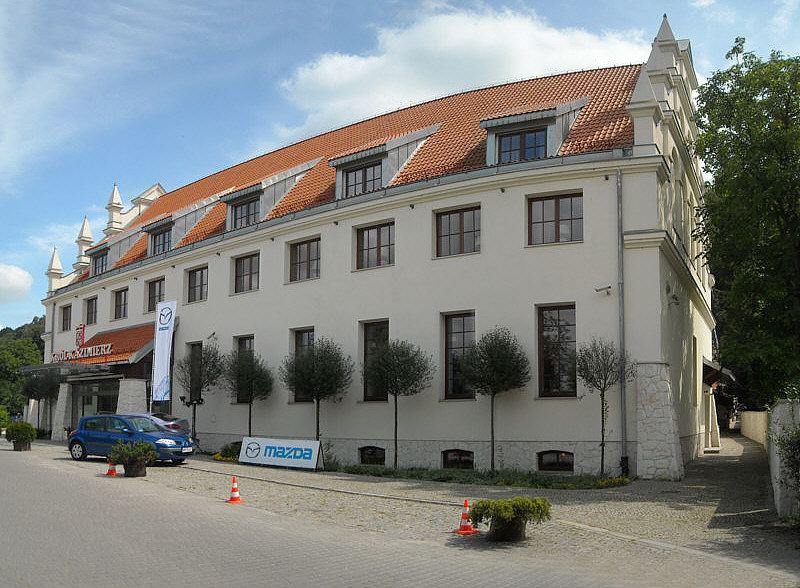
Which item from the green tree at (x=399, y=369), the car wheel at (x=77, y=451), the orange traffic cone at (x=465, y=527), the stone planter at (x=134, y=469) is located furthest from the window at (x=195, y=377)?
the orange traffic cone at (x=465, y=527)

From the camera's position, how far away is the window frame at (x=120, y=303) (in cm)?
3688

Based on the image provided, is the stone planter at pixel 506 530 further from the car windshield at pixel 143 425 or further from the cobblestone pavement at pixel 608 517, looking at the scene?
the car windshield at pixel 143 425

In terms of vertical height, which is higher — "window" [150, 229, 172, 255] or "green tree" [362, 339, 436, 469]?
"window" [150, 229, 172, 255]

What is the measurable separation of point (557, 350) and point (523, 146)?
20.4 ft

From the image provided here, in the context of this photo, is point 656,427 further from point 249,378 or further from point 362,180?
point 249,378

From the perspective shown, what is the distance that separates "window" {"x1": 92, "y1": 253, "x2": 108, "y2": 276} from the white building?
837cm

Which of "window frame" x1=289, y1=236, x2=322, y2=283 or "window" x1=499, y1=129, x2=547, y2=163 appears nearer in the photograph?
"window" x1=499, y1=129, x2=547, y2=163

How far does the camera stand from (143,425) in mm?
24297

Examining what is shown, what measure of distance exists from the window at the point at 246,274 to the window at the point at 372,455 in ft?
27.4

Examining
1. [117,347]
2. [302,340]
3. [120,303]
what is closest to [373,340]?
[302,340]

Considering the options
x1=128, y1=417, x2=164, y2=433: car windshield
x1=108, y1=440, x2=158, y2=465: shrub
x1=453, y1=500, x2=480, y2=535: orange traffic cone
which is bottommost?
x1=453, y1=500, x2=480, y2=535: orange traffic cone

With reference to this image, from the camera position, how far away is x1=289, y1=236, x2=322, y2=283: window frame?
2700 centimetres

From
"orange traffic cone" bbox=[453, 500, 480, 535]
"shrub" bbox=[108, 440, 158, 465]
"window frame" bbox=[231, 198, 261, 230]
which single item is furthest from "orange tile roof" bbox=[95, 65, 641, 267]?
"orange traffic cone" bbox=[453, 500, 480, 535]

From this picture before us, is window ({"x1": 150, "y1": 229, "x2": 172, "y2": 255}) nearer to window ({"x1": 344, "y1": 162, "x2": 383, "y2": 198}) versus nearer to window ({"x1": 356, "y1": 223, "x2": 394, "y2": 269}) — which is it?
window ({"x1": 344, "y1": 162, "x2": 383, "y2": 198})
